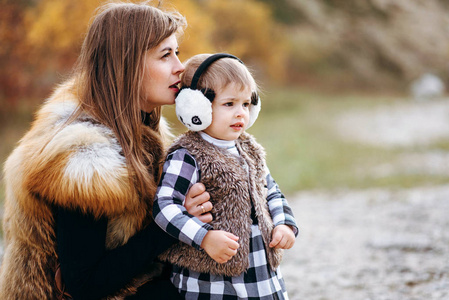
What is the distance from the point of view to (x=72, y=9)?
1306 centimetres

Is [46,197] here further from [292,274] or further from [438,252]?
[438,252]

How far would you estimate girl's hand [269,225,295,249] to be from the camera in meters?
2.13

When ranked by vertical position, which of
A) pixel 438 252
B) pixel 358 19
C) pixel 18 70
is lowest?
pixel 438 252

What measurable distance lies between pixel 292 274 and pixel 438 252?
61.2 inches

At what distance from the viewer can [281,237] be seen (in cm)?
215

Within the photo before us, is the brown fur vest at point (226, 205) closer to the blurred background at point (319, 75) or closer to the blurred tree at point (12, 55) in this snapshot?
the blurred background at point (319, 75)

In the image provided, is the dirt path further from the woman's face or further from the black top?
the woman's face

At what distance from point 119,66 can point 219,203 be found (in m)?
0.79

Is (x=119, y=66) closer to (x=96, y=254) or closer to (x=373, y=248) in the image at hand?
(x=96, y=254)

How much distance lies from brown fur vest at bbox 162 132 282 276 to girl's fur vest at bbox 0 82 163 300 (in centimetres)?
26

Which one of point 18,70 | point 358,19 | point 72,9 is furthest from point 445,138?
point 358,19

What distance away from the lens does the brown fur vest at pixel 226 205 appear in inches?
81.0

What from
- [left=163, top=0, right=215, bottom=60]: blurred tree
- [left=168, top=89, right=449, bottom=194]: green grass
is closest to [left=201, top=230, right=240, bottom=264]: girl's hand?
[left=168, top=89, right=449, bottom=194]: green grass

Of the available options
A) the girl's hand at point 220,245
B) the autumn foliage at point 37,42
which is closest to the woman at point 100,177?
the girl's hand at point 220,245
